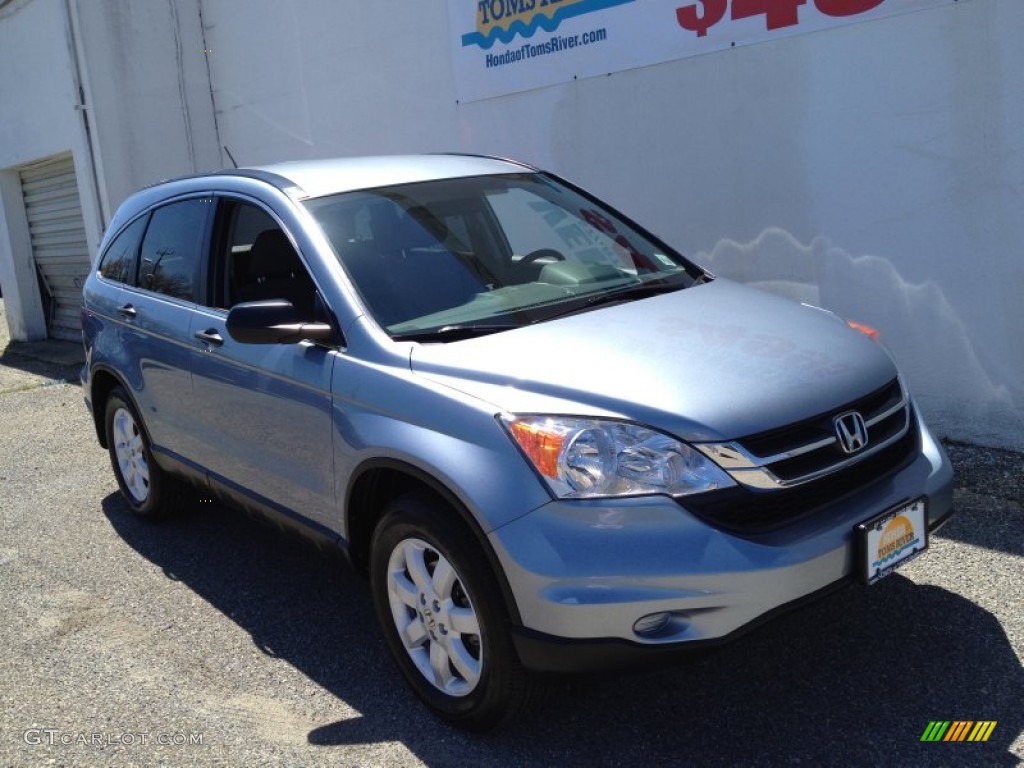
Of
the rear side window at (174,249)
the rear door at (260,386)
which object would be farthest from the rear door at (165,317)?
the rear door at (260,386)

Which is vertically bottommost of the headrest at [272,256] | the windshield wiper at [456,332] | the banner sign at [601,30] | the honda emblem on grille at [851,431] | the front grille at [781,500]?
the front grille at [781,500]

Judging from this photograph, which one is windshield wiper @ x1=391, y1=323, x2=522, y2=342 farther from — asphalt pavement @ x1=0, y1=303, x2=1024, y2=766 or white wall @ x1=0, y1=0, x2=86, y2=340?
white wall @ x1=0, y1=0, x2=86, y2=340

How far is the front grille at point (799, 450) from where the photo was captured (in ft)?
9.37

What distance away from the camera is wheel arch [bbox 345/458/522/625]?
2934 millimetres

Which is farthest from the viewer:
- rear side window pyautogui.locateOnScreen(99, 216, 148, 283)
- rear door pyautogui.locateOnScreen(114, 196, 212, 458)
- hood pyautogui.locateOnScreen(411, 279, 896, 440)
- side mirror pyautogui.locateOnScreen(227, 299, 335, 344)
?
rear side window pyautogui.locateOnScreen(99, 216, 148, 283)

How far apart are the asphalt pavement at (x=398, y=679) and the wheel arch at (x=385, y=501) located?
0.64 ft

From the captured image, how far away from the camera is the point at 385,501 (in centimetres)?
353

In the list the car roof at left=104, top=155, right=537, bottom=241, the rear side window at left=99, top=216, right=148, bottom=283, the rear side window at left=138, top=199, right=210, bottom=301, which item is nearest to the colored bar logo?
the car roof at left=104, top=155, right=537, bottom=241

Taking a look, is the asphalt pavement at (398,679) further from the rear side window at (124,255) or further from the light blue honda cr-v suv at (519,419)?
the rear side window at (124,255)

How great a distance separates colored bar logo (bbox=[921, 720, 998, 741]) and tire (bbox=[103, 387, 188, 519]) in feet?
12.1

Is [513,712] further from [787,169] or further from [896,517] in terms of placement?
[787,169]

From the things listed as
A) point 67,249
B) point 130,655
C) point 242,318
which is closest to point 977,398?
point 242,318

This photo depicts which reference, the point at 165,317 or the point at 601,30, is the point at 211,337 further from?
the point at 601,30

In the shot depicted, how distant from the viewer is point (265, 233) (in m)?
4.22
